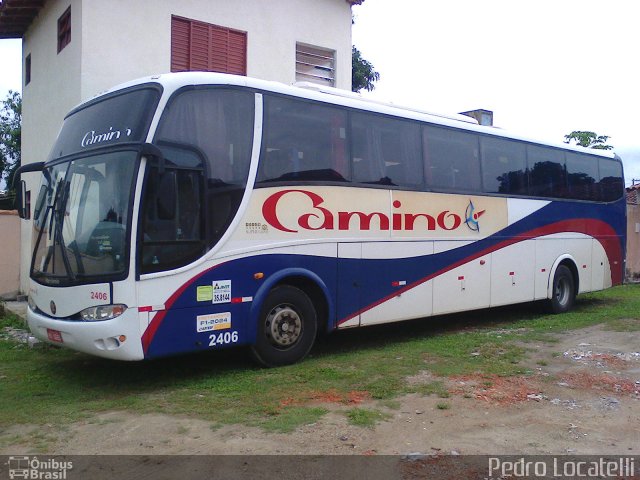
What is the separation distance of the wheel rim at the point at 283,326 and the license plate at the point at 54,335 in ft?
7.77

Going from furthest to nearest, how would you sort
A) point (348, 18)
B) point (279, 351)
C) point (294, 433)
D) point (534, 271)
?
point (348, 18) < point (534, 271) < point (279, 351) < point (294, 433)

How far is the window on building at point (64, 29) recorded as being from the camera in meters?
12.0

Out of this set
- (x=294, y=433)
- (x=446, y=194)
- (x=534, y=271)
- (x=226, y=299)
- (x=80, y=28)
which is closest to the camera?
(x=294, y=433)

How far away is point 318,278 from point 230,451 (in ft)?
11.4

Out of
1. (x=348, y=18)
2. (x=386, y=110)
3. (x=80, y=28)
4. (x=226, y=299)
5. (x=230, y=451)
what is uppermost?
(x=348, y=18)

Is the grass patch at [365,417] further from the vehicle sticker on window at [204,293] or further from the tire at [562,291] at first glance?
the tire at [562,291]

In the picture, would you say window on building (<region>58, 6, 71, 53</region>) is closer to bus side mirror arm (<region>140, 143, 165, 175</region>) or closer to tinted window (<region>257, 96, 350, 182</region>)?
tinted window (<region>257, 96, 350, 182</region>)

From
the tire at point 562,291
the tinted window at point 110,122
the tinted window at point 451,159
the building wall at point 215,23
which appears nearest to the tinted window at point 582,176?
the tire at point 562,291

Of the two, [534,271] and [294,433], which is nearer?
[294,433]

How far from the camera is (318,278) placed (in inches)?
328

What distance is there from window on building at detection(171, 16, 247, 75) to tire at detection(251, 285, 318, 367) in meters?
6.23

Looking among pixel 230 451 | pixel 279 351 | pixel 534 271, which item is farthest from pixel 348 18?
pixel 230 451

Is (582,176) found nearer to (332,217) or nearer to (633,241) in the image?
(332,217)

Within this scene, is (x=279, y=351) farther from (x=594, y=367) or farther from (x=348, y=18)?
(x=348, y=18)
